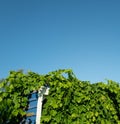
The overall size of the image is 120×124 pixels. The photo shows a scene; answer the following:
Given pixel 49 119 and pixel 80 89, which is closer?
pixel 49 119

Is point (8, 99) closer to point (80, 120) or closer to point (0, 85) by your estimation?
point (0, 85)

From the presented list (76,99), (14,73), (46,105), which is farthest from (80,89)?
(14,73)

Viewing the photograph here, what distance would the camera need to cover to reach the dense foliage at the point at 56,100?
325 inches

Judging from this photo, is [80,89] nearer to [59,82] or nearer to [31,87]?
[59,82]

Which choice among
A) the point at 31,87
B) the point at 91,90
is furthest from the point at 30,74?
the point at 91,90

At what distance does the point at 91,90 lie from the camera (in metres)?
8.88

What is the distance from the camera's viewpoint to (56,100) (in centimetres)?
830

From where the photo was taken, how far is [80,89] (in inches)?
342

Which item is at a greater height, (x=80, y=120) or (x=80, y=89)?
(x=80, y=89)

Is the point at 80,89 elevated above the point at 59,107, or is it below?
above

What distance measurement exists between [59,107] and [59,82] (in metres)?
0.62

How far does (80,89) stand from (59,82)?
61cm

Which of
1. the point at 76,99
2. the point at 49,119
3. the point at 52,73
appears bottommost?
the point at 49,119

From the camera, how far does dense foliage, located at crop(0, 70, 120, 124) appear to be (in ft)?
27.1
